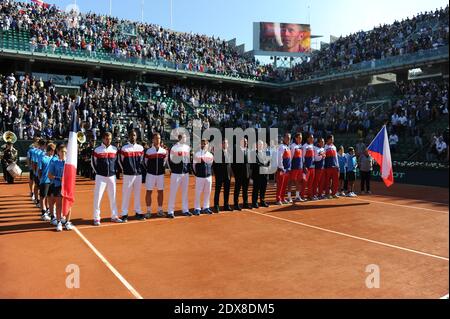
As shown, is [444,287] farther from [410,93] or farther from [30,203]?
[410,93]

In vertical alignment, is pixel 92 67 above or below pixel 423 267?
above

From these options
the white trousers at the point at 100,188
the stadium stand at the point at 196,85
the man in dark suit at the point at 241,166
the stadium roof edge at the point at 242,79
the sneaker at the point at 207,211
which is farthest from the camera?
the stadium roof edge at the point at 242,79

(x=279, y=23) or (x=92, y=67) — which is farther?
(x=279, y=23)

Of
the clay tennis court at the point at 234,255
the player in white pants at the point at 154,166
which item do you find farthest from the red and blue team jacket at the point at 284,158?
the player in white pants at the point at 154,166

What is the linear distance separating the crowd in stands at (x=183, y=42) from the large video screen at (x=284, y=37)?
315 centimetres

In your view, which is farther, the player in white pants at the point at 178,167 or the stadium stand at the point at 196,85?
the stadium stand at the point at 196,85

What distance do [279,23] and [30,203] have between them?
4166cm

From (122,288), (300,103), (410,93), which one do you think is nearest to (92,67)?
(300,103)

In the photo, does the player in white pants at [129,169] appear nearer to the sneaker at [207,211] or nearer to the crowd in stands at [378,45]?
the sneaker at [207,211]

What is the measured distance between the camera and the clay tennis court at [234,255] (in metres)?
5.36

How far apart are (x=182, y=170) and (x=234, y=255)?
12.6 ft

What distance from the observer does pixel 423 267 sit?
247 inches
